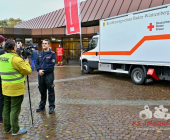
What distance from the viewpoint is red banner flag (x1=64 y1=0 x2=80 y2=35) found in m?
12.6

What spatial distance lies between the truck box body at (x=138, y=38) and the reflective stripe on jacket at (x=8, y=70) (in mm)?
6034

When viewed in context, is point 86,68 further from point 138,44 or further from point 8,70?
point 8,70

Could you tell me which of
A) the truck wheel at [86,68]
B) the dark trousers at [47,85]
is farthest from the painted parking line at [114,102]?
the truck wheel at [86,68]

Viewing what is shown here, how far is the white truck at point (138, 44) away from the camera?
7.59 meters

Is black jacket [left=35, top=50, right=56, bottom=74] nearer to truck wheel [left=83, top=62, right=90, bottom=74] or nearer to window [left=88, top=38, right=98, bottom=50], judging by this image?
window [left=88, top=38, right=98, bottom=50]

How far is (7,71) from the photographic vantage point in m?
3.40

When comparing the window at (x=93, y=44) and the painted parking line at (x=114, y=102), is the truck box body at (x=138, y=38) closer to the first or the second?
the window at (x=93, y=44)

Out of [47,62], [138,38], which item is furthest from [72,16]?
[47,62]

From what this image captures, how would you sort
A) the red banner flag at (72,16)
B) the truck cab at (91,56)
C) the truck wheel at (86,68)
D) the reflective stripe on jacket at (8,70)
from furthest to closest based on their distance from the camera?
the red banner flag at (72,16)
the truck wheel at (86,68)
the truck cab at (91,56)
the reflective stripe on jacket at (8,70)

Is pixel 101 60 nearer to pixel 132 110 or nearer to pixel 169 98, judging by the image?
pixel 169 98

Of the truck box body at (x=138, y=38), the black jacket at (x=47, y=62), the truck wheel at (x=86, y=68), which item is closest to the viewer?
the black jacket at (x=47, y=62)

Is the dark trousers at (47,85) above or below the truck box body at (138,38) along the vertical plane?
below

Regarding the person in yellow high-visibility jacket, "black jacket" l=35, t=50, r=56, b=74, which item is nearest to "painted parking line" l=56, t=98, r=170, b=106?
"black jacket" l=35, t=50, r=56, b=74

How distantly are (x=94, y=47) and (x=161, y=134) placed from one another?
8.38m
